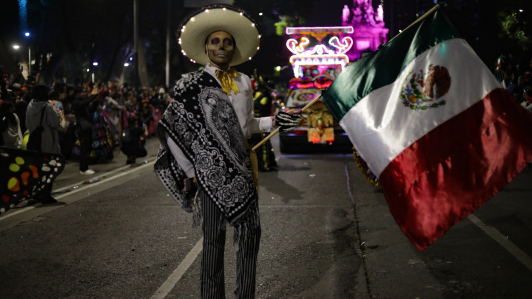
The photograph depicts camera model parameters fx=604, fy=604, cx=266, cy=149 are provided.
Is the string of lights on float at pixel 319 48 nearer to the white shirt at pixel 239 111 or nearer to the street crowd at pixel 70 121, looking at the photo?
the street crowd at pixel 70 121

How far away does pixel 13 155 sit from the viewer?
416 cm

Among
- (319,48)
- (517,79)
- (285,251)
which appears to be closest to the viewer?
(285,251)

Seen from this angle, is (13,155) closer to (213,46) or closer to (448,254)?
(213,46)

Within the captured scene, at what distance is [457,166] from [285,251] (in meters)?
2.54

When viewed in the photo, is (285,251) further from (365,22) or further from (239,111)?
(365,22)

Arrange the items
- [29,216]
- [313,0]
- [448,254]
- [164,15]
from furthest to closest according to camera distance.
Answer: [313,0] → [164,15] → [29,216] → [448,254]

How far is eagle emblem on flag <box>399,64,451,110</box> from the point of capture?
169 inches

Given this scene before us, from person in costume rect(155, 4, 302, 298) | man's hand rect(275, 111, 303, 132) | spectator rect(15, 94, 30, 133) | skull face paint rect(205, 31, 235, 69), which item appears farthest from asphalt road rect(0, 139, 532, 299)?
spectator rect(15, 94, 30, 133)

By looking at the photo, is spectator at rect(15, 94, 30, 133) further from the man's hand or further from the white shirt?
the man's hand

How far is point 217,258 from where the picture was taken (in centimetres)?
387

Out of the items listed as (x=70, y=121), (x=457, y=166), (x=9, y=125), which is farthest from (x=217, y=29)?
(x=70, y=121)

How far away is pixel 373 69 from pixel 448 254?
2.31 meters

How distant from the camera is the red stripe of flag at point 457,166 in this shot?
4047 mm

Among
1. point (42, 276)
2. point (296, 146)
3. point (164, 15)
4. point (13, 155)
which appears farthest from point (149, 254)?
point (164, 15)
